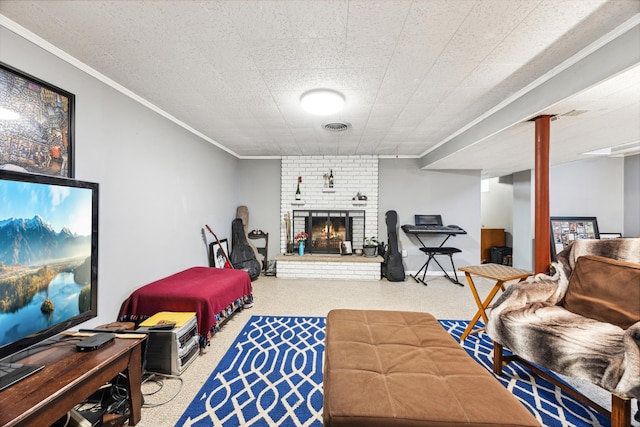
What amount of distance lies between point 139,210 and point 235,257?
7.01ft

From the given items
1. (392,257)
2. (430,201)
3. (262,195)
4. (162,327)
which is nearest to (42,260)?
(162,327)

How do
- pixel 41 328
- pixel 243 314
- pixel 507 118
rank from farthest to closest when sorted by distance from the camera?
pixel 243 314
pixel 507 118
pixel 41 328

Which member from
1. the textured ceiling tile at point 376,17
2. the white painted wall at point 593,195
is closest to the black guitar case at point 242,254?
the textured ceiling tile at point 376,17

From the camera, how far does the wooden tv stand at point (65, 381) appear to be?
0.98 m

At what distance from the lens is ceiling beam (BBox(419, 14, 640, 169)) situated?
143 centimetres

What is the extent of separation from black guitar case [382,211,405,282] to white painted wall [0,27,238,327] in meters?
3.01

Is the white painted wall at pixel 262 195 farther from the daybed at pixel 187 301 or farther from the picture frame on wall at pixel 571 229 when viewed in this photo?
the picture frame on wall at pixel 571 229

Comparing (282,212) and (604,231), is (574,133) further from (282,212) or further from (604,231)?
(282,212)

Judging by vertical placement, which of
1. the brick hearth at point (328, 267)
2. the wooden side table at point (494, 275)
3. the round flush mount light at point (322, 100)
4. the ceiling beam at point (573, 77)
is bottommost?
the brick hearth at point (328, 267)

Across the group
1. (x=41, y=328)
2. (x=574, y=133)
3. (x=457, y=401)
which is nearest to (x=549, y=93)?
(x=574, y=133)

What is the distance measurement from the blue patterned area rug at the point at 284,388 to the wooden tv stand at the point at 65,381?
456mm

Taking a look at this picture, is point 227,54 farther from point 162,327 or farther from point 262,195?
point 262,195

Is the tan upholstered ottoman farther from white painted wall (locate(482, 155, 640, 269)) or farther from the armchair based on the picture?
white painted wall (locate(482, 155, 640, 269))

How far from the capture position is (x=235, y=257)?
14.6 ft
